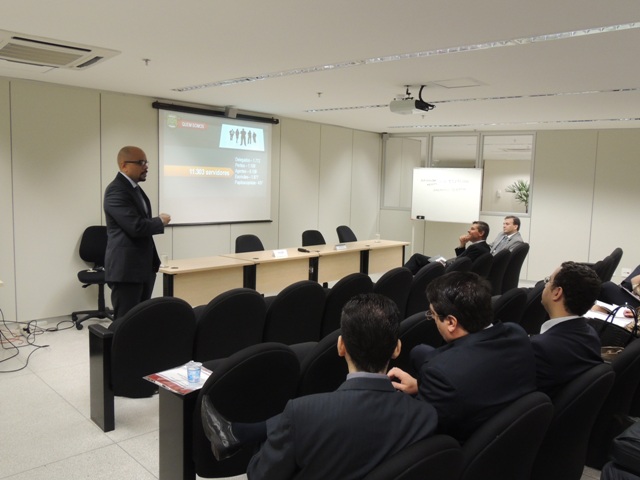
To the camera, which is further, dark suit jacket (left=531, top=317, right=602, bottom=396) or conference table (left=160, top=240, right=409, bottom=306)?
conference table (left=160, top=240, right=409, bottom=306)

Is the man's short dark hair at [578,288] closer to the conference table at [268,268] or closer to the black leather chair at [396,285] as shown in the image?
the black leather chair at [396,285]

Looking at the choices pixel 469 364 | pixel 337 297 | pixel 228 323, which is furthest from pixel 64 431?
pixel 469 364

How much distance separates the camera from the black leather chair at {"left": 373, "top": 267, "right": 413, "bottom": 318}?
3840 millimetres

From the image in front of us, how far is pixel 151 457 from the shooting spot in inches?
108

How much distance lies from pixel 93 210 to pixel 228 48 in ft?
9.79

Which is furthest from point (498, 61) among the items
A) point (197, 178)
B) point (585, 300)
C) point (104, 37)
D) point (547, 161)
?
point (547, 161)

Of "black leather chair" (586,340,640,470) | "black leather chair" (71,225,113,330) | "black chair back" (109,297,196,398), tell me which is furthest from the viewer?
"black leather chair" (71,225,113,330)

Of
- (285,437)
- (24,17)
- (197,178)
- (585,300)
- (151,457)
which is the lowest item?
(151,457)

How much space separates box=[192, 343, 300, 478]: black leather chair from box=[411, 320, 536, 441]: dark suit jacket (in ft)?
1.83

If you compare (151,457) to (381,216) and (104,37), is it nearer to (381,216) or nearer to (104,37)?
(104,37)

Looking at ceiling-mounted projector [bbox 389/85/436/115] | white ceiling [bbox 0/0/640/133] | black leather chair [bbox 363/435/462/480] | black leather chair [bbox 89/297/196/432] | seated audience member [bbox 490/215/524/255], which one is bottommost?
black leather chair [bbox 89/297/196/432]

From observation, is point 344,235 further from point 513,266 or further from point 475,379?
point 475,379

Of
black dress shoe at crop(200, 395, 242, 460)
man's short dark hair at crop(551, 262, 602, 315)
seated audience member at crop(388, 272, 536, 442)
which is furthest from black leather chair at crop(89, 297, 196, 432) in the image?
man's short dark hair at crop(551, 262, 602, 315)

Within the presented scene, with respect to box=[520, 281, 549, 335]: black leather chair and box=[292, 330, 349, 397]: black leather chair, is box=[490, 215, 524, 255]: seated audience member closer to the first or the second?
box=[520, 281, 549, 335]: black leather chair
